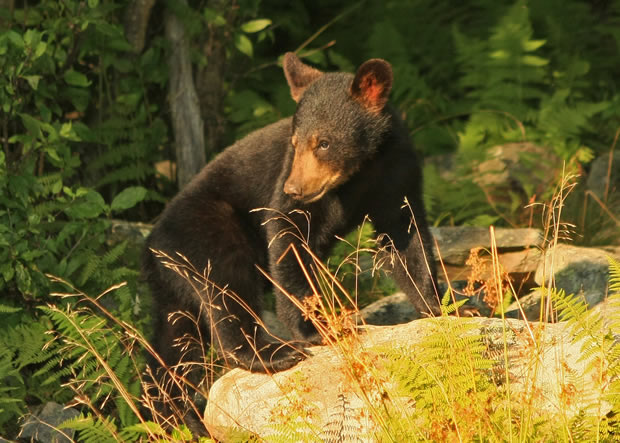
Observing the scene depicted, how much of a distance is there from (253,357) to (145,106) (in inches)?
139

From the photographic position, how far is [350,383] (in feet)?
12.1

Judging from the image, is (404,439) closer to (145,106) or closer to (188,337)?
(188,337)

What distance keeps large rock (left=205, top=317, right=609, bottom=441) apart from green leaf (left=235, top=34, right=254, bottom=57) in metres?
3.45

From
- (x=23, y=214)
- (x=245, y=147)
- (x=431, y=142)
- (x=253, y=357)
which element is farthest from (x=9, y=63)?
(x=431, y=142)

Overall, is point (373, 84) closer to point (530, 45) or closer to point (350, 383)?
point (350, 383)

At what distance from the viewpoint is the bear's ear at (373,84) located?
5.28 meters

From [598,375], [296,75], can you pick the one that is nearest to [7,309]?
[296,75]

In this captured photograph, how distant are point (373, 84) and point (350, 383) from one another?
2.25 metres

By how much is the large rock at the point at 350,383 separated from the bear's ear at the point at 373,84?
1.38m

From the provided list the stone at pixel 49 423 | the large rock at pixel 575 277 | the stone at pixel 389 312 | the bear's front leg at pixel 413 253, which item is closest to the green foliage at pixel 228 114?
the stone at pixel 49 423

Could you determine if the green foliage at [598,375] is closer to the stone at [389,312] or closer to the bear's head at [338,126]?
the bear's head at [338,126]

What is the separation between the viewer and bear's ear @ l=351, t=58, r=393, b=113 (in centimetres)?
528

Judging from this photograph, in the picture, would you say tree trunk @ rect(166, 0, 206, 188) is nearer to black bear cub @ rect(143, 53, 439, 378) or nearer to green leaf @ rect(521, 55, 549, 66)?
black bear cub @ rect(143, 53, 439, 378)

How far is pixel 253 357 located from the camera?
5047 mm
